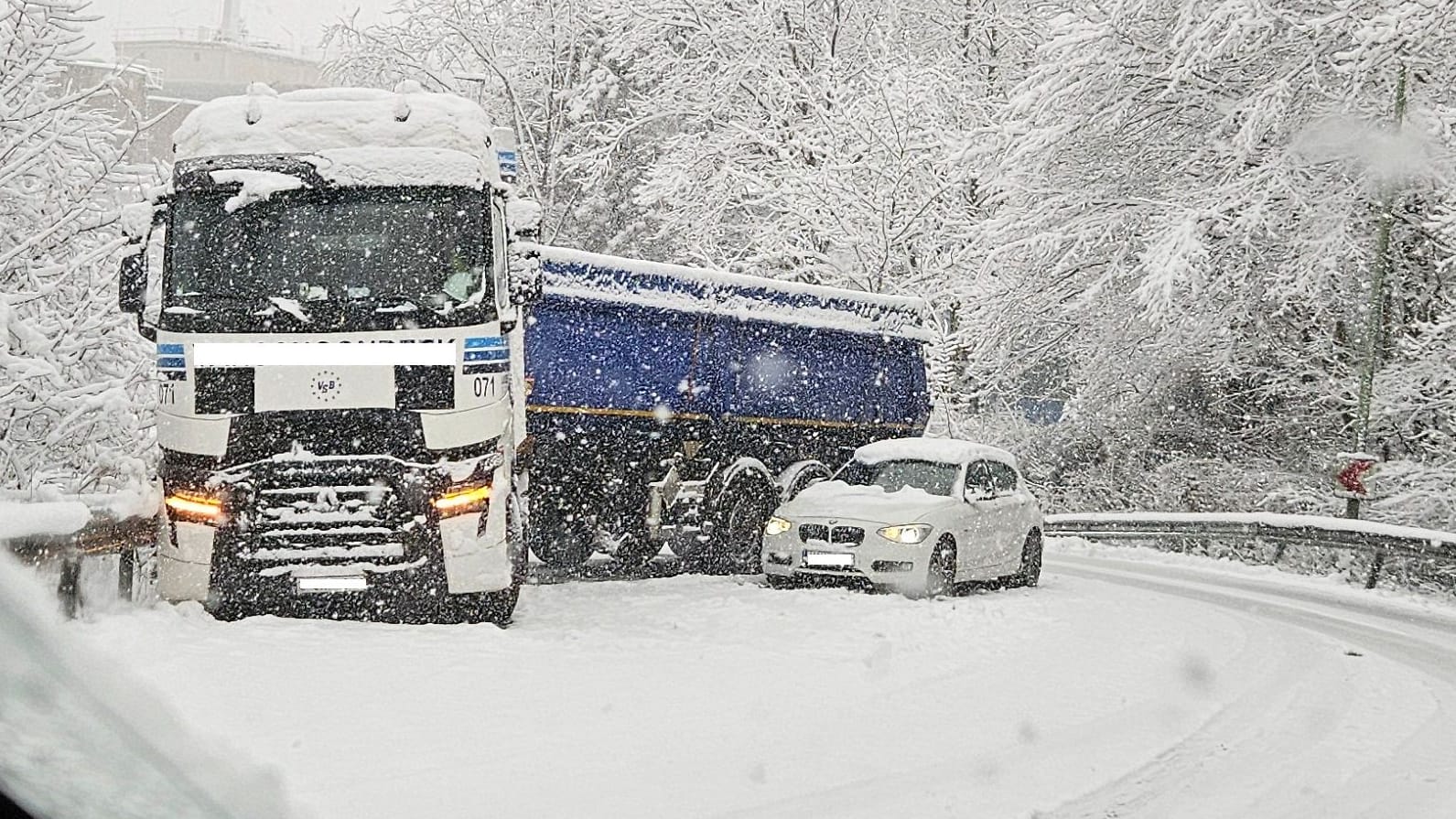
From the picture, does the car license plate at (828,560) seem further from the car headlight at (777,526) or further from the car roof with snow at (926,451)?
the car roof with snow at (926,451)

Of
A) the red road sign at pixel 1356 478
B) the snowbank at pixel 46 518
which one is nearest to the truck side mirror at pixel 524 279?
the snowbank at pixel 46 518

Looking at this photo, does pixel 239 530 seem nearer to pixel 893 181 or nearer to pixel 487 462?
pixel 487 462

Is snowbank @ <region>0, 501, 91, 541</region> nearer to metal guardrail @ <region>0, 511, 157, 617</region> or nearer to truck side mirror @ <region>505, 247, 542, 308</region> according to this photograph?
metal guardrail @ <region>0, 511, 157, 617</region>

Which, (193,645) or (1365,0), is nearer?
(193,645)

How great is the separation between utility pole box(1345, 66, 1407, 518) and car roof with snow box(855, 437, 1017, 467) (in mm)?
6546

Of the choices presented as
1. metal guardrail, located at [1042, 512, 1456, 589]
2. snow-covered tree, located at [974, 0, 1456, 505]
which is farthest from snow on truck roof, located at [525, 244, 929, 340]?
metal guardrail, located at [1042, 512, 1456, 589]

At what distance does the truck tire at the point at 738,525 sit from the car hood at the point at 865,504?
152 cm

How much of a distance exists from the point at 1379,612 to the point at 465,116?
11.2 metres

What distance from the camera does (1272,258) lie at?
72.4ft

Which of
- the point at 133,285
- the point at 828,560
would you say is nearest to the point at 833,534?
the point at 828,560

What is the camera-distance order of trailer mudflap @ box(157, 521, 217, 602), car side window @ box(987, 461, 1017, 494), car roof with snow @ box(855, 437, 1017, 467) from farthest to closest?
car side window @ box(987, 461, 1017, 494) < car roof with snow @ box(855, 437, 1017, 467) < trailer mudflap @ box(157, 521, 217, 602)

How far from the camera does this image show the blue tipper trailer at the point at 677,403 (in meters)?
15.0

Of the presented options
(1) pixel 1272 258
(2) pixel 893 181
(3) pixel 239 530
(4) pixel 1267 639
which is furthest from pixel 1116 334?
(3) pixel 239 530

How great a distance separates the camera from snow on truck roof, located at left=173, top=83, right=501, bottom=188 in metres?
10.4
